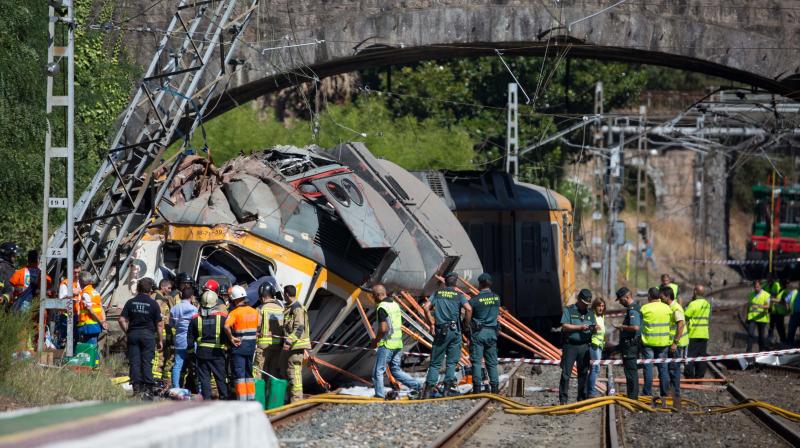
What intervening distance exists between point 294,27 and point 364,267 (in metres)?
6.63

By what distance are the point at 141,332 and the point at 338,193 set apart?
13.0ft

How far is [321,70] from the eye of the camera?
24266 millimetres

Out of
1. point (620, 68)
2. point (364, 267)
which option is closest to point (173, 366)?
point (364, 267)

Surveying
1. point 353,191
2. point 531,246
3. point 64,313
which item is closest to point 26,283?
point 64,313

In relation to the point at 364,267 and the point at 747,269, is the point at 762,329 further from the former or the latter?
the point at 747,269

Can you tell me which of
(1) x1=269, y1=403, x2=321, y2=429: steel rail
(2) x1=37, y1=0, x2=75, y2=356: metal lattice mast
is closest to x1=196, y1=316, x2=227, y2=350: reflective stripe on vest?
(1) x1=269, y1=403, x2=321, y2=429: steel rail

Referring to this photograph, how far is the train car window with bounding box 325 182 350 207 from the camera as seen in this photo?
57.8 feet

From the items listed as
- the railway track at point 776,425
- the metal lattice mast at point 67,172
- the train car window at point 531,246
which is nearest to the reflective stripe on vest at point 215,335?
the metal lattice mast at point 67,172

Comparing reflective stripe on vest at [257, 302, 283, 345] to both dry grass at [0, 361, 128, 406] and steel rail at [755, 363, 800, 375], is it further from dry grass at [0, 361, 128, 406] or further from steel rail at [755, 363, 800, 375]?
steel rail at [755, 363, 800, 375]

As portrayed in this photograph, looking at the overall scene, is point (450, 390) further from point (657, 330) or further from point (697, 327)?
point (697, 327)

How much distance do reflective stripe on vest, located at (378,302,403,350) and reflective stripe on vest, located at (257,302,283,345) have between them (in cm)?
149

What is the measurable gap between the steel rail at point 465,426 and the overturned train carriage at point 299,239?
8.97ft

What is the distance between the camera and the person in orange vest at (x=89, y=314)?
16531 mm

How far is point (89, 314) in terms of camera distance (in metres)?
16.6
